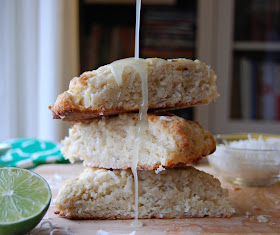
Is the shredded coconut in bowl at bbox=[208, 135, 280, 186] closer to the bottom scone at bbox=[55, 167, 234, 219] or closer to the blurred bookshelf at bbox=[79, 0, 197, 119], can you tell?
the bottom scone at bbox=[55, 167, 234, 219]

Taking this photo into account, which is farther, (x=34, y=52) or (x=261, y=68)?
(x=261, y=68)

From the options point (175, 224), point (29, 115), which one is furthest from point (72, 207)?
point (29, 115)

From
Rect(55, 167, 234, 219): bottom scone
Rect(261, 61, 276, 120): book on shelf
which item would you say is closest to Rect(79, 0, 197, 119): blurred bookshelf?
Rect(261, 61, 276, 120): book on shelf

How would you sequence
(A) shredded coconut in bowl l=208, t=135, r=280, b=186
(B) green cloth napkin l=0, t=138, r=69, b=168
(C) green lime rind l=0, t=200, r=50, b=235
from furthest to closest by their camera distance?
(B) green cloth napkin l=0, t=138, r=69, b=168 → (A) shredded coconut in bowl l=208, t=135, r=280, b=186 → (C) green lime rind l=0, t=200, r=50, b=235

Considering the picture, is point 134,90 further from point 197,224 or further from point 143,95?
point 197,224

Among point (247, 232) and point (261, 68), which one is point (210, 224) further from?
point (261, 68)

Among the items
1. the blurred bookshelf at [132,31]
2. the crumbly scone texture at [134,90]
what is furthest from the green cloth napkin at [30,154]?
the blurred bookshelf at [132,31]

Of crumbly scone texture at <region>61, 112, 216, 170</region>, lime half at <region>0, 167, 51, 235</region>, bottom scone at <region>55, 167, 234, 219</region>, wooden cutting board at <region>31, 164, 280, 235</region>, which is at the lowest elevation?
wooden cutting board at <region>31, 164, 280, 235</region>
